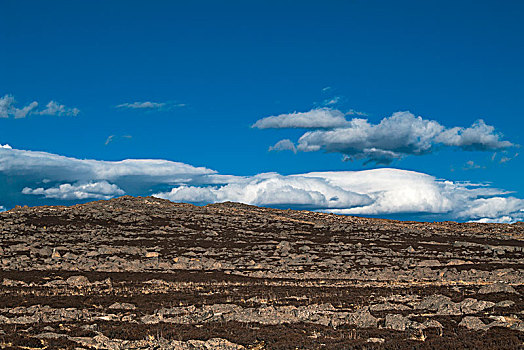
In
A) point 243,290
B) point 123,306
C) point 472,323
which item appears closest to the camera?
point 472,323

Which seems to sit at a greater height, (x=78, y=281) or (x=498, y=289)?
(x=498, y=289)

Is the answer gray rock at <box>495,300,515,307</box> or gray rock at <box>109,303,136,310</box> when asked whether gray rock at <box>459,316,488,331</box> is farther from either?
gray rock at <box>109,303,136,310</box>

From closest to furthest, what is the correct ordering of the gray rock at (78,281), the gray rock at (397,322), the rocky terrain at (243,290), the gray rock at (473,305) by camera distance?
the rocky terrain at (243,290) → the gray rock at (397,322) → the gray rock at (473,305) → the gray rock at (78,281)

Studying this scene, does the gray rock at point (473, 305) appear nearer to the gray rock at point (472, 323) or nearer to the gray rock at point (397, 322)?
the gray rock at point (472, 323)

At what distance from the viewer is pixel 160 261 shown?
63.8 meters

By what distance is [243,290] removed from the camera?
41.1 metres

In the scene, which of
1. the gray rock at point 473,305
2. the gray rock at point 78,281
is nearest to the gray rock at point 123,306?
the gray rock at point 78,281

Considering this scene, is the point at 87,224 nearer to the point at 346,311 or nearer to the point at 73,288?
the point at 73,288

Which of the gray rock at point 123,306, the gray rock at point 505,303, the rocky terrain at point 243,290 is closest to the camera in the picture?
the rocky terrain at point 243,290

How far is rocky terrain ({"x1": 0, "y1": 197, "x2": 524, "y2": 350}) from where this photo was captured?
23.5m

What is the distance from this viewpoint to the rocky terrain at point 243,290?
23547 millimetres

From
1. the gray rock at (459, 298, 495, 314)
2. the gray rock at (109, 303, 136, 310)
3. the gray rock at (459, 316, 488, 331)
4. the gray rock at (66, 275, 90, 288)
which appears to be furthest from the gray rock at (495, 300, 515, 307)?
the gray rock at (66, 275, 90, 288)

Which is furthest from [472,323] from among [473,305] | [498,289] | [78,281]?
[78,281]

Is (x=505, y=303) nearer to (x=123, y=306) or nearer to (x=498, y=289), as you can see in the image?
(x=498, y=289)
